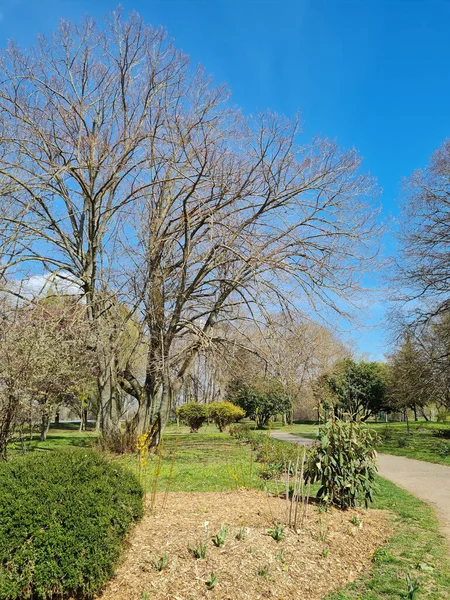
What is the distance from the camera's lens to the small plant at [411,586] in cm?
335

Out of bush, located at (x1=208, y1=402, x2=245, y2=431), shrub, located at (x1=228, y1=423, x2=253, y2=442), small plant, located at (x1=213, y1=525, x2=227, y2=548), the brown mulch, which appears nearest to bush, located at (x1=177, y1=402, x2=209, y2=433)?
bush, located at (x1=208, y1=402, x2=245, y2=431)

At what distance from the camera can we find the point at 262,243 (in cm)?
1129

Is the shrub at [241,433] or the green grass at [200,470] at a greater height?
the shrub at [241,433]

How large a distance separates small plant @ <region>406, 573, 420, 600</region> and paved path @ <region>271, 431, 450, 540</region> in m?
1.99

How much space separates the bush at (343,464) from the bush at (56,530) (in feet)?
8.73

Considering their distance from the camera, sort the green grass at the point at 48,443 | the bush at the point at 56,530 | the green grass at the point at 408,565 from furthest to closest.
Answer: the green grass at the point at 48,443
the green grass at the point at 408,565
the bush at the point at 56,530

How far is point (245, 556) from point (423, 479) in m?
7.33

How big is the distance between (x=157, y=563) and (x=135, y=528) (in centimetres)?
84

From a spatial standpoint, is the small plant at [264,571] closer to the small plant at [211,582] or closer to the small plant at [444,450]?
the small plant at [211,582]

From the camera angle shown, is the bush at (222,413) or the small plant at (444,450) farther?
the bush at (222,413)

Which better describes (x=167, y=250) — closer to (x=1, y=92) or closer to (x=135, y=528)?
(x=1, y=92)

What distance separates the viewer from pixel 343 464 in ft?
18.3

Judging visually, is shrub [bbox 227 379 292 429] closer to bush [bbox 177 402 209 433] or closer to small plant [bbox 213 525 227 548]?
bush [bbox 177 402 209 433]

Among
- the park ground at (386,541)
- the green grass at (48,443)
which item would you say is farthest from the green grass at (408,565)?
the green grass at (48,443)
